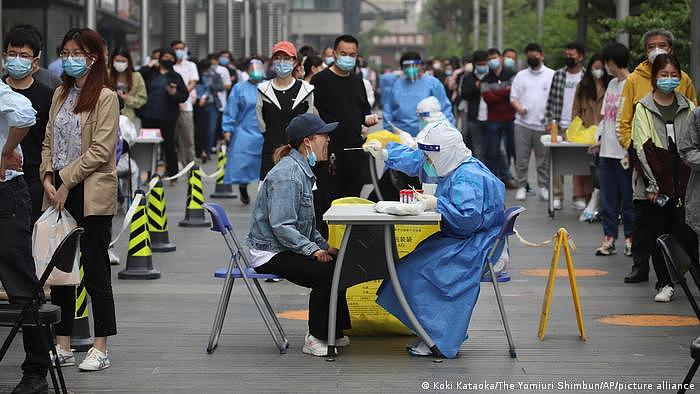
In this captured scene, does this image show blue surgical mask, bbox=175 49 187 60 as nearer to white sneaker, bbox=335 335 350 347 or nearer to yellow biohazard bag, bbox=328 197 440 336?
yellow biohazard bag, bbox=328 197 440 336

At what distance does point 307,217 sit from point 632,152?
3808 millimetres

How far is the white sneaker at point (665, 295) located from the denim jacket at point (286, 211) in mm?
3479

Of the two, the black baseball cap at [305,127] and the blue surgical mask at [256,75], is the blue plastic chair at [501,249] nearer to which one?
the black baseball cap at [305,127]

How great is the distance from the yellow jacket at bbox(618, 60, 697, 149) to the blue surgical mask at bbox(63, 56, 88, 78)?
533 centimetres

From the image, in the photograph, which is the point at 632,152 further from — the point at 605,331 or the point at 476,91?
the point at 476,91

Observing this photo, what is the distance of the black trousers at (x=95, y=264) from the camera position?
349 inches

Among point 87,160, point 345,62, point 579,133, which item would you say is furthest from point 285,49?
point 87,160

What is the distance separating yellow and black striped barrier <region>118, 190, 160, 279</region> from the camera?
13.2m

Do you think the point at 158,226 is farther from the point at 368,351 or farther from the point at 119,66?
the point at 368,351

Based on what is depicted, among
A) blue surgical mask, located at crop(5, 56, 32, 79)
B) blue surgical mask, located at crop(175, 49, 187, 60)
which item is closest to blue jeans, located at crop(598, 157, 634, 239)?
blue surgical mask, located at crop(5, 56, 32, 79)

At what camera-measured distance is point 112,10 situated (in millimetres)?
46188

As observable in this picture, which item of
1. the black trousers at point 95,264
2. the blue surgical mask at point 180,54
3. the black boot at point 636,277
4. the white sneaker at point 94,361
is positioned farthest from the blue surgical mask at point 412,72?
the white sneaker at point 94,361

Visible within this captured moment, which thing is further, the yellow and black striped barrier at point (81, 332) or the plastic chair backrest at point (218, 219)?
the yellow and black striped barrier at point (81, 332)

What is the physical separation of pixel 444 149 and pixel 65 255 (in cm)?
268
